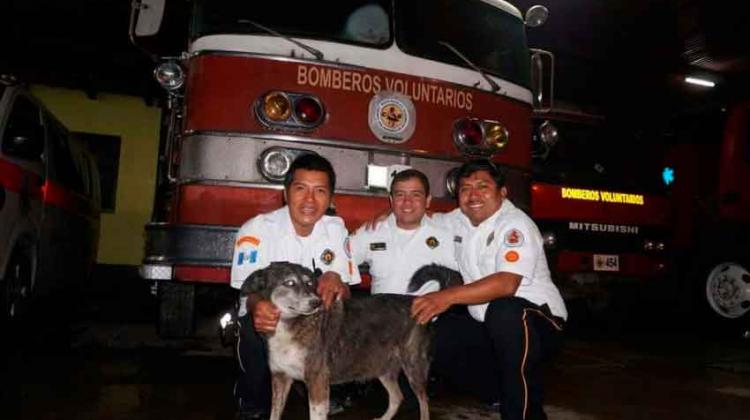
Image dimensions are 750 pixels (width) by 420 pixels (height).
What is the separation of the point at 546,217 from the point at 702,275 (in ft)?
7.41

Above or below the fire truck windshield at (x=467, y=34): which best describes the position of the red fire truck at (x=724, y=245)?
below

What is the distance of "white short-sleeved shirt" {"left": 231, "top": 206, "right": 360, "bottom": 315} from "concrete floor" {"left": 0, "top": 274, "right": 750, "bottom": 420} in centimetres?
77

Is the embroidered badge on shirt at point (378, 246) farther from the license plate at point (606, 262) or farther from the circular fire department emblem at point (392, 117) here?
the license plate at point (606, 262)

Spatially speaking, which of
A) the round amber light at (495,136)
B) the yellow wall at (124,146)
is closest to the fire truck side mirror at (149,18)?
the round amber light at (495,136)

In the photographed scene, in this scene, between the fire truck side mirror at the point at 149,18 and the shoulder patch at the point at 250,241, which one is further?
the fire truck side mirror at the point at 149,18

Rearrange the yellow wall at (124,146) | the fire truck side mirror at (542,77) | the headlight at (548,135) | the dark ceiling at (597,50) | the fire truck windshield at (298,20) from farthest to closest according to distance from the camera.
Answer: the yellow wall at (124,146), the dark ceiling at (597,50), the fire truck side mirror at (542,77), the headlight at (548,135), the fire truck windshield at (298,20)

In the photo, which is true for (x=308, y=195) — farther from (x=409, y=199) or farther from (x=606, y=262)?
(x=606, y=262)

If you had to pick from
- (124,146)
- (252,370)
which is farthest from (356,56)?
(124,146)

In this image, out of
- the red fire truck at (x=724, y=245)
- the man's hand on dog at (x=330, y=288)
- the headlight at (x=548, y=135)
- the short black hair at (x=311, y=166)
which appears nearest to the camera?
the man's hand on dog at (x=330, y=288)

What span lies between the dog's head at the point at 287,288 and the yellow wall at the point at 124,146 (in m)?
8.14

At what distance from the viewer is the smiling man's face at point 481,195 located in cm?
304

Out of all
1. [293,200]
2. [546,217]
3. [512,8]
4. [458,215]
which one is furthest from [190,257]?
[546,217]

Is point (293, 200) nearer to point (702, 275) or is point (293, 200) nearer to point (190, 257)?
point (190, 257)

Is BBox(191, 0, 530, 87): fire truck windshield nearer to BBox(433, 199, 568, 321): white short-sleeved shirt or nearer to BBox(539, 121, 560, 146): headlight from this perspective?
Answer: BBox(539, 121, 560, 146): headlight
